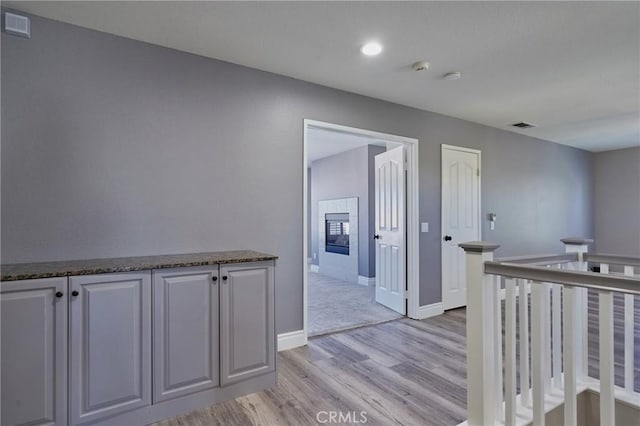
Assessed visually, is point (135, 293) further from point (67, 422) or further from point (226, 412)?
point (226, 412)

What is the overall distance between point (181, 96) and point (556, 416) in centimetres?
332

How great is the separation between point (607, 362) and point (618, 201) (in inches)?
255

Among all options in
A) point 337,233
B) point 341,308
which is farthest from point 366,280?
point 341,308

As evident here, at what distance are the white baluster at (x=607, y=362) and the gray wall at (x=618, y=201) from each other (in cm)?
631

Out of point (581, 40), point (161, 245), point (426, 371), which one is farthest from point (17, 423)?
point (581, 40)

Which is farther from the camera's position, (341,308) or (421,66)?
(341,308)

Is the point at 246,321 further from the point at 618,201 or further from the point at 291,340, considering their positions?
the point at 618,201

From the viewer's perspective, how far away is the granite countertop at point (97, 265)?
5.60ft

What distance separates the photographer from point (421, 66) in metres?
2.82

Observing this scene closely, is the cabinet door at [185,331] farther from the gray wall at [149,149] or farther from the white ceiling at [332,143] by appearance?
the white ceiling at [332,143]

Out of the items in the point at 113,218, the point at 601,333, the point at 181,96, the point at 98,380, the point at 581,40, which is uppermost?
the point at 581,40

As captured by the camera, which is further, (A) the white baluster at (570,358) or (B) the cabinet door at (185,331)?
(B) the cabinet door at (185,331)

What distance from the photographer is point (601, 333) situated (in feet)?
5.12

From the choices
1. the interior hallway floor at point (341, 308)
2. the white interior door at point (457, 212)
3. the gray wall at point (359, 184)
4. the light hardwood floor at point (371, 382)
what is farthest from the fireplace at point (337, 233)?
the light hardwood floor at point (371, 382)
